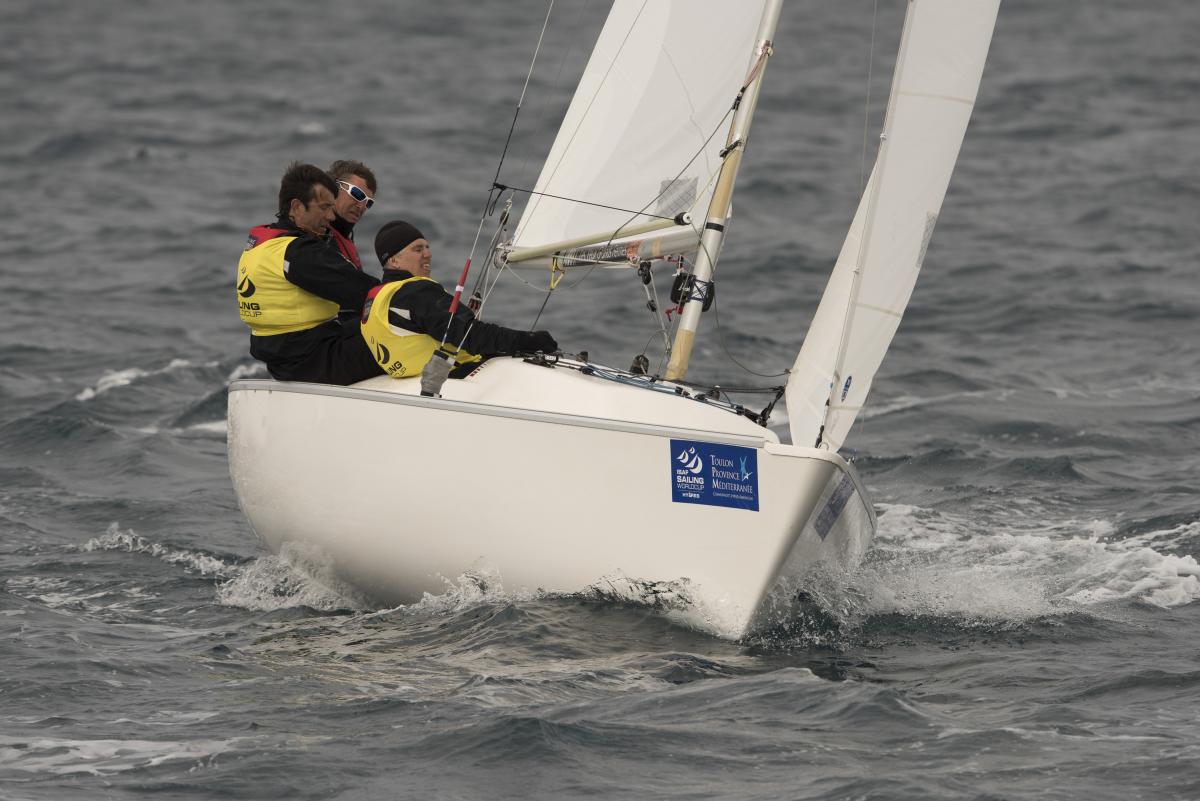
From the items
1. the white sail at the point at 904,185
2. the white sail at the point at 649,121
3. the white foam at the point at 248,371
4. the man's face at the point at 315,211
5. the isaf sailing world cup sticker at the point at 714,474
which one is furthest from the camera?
the white foam at the point at 248,371

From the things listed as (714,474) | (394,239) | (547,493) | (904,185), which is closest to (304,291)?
(394,239)

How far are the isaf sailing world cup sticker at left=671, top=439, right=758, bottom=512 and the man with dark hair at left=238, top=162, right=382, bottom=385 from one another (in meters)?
1.42

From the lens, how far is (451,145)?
1994 cm

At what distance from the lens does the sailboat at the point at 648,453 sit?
5.68m

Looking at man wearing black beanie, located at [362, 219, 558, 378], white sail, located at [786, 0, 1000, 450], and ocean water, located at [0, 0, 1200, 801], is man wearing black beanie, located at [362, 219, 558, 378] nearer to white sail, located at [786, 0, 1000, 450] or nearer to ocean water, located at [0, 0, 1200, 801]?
ocean water, located at [0, 0, 1200, 801]

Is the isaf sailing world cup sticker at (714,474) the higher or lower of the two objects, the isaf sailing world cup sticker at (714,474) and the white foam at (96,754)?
the higher

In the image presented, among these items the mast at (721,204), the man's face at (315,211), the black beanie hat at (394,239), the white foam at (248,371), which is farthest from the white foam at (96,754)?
the white foam at (248,371)

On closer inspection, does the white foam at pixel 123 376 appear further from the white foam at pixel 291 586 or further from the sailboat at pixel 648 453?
the sailboat at pixel 648 453

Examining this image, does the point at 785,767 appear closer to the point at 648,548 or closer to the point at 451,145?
the point at 648,548

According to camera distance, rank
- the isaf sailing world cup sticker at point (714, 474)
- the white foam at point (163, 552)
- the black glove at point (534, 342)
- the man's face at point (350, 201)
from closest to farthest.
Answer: the isaf sailing world cup sticker at point (714, 474), the black glove at point (534, 342), the man's face at point (350, 201), the white foam at point (163, 552)

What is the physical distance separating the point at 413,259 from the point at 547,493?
3.63 ft

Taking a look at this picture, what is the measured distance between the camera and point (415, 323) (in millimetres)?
6148

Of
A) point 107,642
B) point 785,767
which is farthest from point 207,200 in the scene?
point 785,767

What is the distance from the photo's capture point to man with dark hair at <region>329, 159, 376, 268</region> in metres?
6.71
